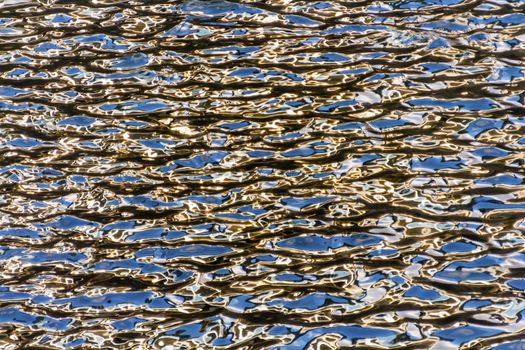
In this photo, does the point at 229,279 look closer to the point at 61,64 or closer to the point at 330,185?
the point at 330,185

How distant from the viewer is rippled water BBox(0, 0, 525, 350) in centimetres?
700

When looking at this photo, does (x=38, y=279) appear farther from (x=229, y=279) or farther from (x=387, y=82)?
(x=387, y=82)

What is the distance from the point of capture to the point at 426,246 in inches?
300

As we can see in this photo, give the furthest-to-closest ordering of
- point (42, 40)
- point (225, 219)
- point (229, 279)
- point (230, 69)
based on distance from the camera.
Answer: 1. point (42, 40)
2. point (230, 69)
3. point (225, 219)
4. point (229, 279)

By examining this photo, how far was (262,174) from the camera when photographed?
341 inches

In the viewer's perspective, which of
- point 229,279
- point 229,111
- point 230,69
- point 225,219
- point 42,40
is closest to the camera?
point 229,279

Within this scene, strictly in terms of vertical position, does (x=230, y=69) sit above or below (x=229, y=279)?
above

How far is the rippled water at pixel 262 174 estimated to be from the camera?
7000 mm

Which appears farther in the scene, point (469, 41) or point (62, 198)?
point (469, 41)

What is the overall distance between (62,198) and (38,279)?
1.13 m

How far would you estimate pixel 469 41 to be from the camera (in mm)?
10555

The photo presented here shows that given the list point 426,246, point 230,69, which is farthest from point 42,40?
point 426,246

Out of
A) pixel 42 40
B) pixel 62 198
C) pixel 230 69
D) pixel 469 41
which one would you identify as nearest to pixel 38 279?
pixel 62 198

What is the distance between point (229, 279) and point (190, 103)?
9.46 ft
